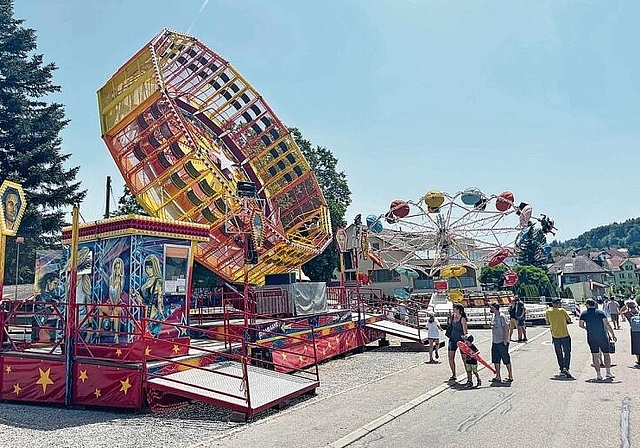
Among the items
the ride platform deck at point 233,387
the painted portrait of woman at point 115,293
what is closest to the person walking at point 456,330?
the ride platform deck at point 233,387

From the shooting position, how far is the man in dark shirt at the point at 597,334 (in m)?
10.4

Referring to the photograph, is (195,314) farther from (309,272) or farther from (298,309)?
(309,272)

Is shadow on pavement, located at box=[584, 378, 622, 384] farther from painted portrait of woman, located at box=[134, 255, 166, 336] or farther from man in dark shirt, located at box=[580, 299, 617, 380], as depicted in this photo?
painted portrait of woman, located at box=[134, 255, 166, 336]

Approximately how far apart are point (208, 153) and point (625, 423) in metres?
14.6

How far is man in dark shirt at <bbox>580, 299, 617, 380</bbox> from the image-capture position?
10.4 metres

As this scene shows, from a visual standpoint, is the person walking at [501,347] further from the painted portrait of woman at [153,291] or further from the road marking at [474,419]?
the painted portrait of woman at [153,291]

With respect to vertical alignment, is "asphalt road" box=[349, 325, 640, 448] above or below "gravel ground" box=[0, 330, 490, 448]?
below

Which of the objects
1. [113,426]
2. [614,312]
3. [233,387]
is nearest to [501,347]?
[233,387]

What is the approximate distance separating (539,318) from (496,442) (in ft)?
78.3

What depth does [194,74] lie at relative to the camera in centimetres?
2062

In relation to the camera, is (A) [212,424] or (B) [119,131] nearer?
(A) [212,424]

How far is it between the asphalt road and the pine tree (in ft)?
94.3

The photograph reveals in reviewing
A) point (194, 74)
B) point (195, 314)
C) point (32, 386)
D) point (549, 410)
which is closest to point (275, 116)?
point (194, 74)

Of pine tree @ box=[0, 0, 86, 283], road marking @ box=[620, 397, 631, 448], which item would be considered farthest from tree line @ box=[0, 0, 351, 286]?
road marking @ box=[620, 397, 631, 448]
